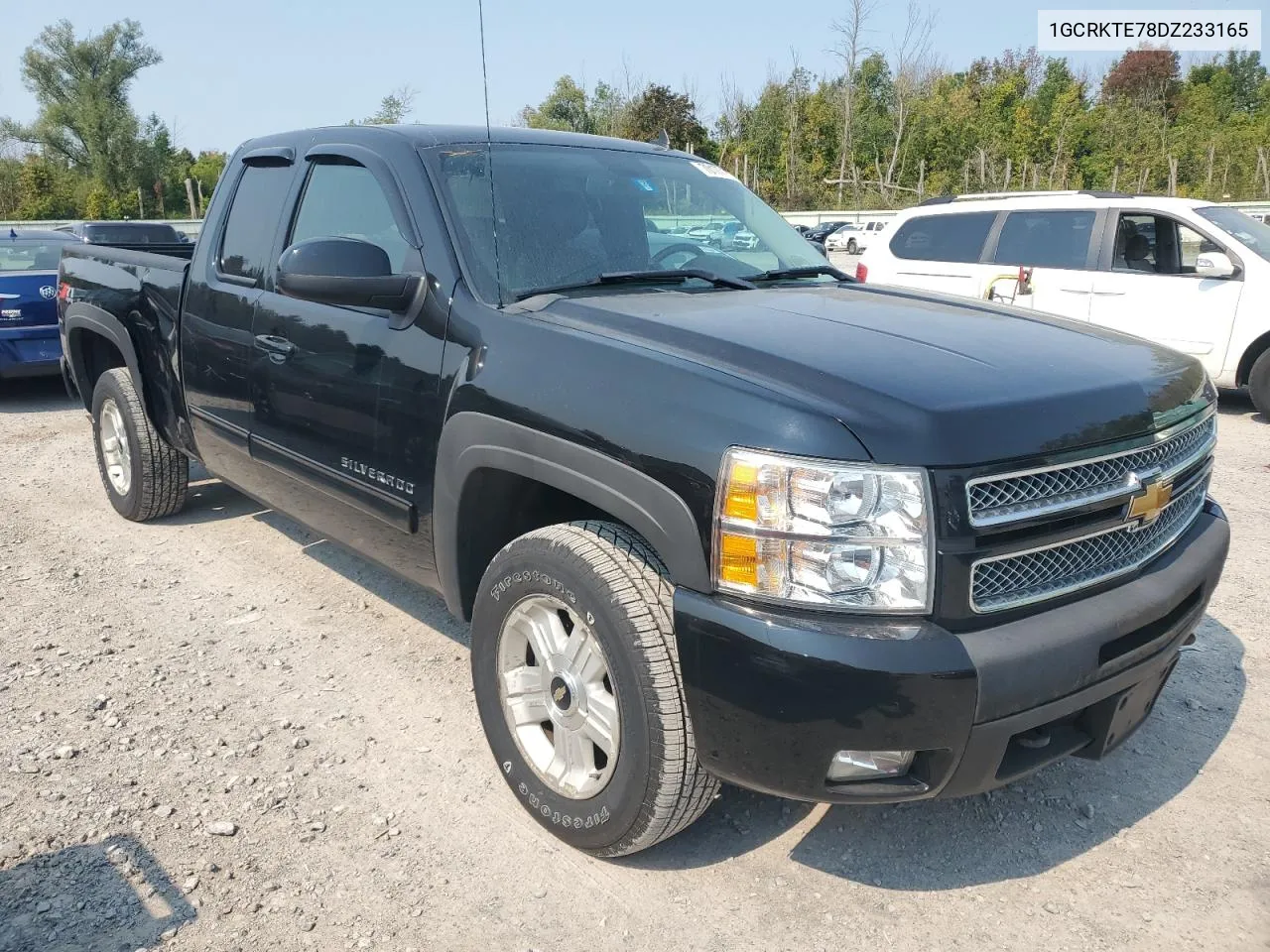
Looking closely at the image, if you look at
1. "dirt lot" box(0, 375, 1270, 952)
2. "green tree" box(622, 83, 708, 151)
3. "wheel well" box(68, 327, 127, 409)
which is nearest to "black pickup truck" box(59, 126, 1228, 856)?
"dirt lot" box(0, 375, 1270, 952)

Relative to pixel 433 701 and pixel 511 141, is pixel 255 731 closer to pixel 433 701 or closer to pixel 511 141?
pixel 433 701

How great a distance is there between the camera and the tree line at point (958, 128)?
3697 cm

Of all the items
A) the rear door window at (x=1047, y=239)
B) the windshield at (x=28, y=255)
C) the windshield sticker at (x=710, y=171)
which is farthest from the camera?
the windshield at (x=28, y=255)

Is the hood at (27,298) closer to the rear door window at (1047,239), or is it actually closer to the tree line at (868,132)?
the rear door window at (1047,239)

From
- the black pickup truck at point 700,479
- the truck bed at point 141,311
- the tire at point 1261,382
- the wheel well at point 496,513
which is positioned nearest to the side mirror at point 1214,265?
the tire at point 1261,382

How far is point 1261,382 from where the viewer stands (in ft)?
26.5

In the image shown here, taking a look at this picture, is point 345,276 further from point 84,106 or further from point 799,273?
point 84,106

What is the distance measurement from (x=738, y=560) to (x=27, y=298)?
8463mm

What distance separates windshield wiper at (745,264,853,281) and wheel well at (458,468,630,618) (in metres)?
1.06

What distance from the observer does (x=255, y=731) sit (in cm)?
329

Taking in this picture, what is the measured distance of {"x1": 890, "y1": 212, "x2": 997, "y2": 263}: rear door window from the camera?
9.17 m

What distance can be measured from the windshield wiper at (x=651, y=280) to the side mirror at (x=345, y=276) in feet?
1.27

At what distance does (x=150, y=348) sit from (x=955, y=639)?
157 inches

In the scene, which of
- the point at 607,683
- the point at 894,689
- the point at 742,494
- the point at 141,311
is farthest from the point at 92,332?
the point at 894,689
